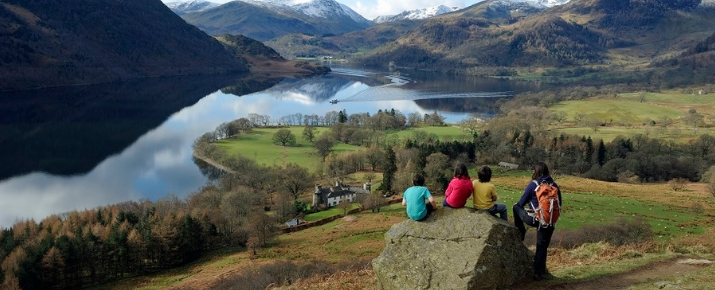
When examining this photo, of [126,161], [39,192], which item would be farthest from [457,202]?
[126,161]

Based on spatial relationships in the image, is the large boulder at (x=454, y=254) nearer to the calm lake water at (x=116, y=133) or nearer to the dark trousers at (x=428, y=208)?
the dark trousers at (x=428, y=208)

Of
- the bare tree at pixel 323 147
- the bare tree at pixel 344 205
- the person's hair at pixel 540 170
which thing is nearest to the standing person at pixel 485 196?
the person's hair at pixel 540 170

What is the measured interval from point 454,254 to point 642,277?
5872 millimetres

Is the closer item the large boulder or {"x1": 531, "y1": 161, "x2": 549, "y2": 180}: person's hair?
the large boulder

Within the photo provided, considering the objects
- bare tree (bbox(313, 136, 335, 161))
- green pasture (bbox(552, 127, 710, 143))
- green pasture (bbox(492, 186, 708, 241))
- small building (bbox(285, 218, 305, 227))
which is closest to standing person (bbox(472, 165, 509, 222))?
green pasture (bbox(492, 186, 708, 241))

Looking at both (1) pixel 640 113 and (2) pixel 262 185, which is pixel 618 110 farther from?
(2) pixel 262 185

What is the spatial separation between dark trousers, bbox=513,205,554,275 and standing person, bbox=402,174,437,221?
88.9 inches

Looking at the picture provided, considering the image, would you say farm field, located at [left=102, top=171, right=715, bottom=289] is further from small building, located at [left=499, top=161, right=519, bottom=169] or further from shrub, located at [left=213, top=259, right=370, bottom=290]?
small building, located at [left=499, top=161, right=519, bottom=169]

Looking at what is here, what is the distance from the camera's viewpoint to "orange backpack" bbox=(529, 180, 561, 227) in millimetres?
11586

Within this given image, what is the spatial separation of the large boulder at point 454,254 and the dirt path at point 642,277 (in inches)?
36.8

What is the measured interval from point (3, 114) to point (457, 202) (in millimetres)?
148007

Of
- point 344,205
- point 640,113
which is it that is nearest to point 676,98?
point 640,113

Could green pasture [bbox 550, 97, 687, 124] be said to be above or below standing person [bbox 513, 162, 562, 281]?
below

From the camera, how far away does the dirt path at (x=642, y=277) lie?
1215 cm
